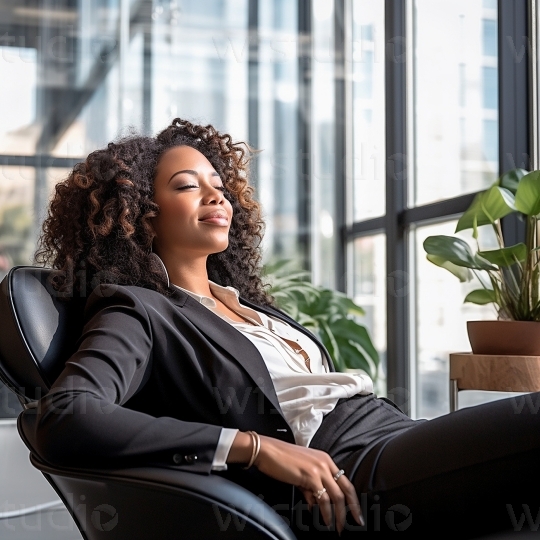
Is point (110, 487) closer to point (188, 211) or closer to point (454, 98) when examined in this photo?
point (188, 211)

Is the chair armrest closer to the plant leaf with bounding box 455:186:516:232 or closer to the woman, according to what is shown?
the woman

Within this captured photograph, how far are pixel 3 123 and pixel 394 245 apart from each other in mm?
2022

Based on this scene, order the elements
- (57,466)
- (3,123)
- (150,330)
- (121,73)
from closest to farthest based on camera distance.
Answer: (57,466), (150,330), (3,123), (121,73)

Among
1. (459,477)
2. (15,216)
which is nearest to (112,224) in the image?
(459,477)

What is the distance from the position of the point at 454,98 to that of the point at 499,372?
1586mm

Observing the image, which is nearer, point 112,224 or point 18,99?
point 112,224

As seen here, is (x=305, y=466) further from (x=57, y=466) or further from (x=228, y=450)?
(x=57, y=466)

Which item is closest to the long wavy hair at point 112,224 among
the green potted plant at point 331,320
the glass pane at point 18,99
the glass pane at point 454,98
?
the glass pane at point 454,98

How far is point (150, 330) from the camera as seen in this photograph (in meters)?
1.41

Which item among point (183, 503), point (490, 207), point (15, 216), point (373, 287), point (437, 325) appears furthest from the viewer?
point (373, 287)

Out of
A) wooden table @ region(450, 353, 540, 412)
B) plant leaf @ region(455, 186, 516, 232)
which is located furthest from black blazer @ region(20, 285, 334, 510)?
plant leaf @ region(455, 186, 516, 232)

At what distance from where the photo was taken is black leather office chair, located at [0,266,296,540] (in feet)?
3.44

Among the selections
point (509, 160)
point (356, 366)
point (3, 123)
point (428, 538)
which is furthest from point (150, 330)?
point (3, 123)

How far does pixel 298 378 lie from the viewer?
1.53 metres
